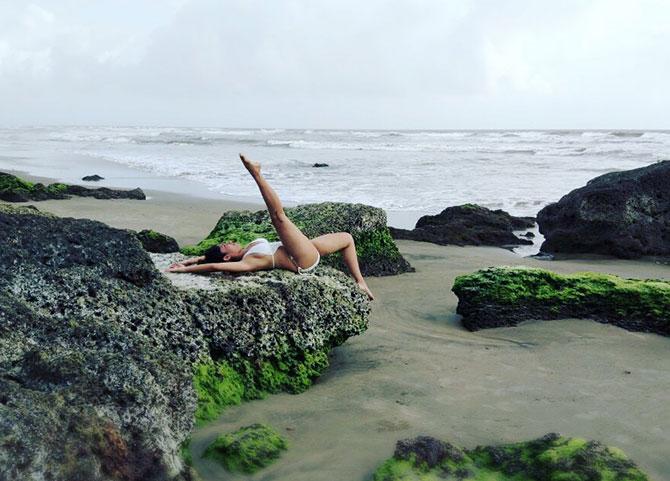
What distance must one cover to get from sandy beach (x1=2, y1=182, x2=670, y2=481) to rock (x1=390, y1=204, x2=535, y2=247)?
14.7 feet

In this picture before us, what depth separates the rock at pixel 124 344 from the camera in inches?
105

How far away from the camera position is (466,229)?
1132 cm

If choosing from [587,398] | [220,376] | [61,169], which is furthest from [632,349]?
[61,169]

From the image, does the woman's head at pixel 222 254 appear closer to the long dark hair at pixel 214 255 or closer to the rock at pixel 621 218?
the long dark hair at pixel 214 255

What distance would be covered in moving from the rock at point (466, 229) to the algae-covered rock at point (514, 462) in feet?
24.8

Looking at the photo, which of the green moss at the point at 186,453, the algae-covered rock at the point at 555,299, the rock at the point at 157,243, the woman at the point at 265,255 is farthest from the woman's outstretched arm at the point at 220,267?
the rock at the point at 157,243

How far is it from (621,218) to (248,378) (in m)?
7.65

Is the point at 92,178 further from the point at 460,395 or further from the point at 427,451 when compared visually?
the point at 427,451

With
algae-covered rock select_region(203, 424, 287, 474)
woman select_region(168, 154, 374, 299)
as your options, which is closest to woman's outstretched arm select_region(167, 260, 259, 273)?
woman select_region(168, 154, 374, 299)

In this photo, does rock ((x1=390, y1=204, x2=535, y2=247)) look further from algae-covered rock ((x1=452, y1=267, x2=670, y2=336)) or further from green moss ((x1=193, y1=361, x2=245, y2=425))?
green moss ((x1=193, y1=361, x2=245, y2=425))

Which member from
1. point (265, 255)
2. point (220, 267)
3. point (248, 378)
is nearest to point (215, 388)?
point (248, 378)

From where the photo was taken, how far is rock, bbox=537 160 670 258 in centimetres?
984

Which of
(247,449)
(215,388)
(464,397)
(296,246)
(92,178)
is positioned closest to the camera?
(247,449)

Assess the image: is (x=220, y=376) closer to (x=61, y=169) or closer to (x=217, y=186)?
(x=217, y=186)
